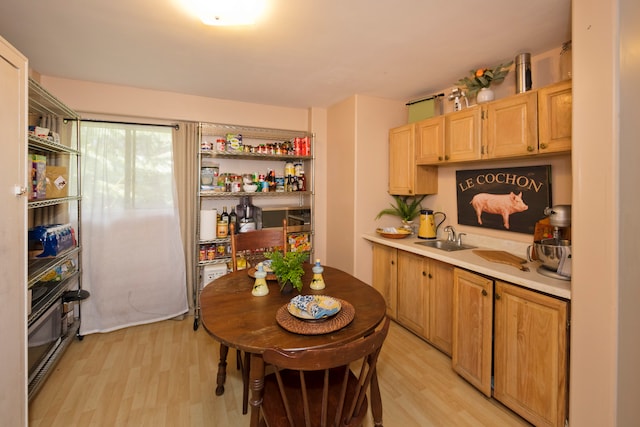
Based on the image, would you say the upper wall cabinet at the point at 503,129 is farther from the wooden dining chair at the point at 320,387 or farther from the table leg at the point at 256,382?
the table leg at the point at 256,382

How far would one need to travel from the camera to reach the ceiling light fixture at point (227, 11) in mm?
1523

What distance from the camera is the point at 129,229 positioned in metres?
2.80

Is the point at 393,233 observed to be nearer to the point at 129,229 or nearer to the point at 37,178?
the point at 129,229

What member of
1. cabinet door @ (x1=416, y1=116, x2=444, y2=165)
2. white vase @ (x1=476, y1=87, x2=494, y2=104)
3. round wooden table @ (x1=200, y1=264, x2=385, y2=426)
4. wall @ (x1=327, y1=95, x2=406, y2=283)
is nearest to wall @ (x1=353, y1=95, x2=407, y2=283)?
wall @ (x1=327, y1=95, x2=406, y2=283)

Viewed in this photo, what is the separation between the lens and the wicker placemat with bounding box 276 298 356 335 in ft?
3.86

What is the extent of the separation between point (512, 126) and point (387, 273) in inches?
65.6

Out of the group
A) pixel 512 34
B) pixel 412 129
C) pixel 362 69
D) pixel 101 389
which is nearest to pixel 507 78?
pixel 512 34

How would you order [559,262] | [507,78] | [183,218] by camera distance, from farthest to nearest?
[183,218] → [507,78] → [559,262]

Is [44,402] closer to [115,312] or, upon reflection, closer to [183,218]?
[115,312]

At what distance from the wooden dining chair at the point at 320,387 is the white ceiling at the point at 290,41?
5.58ft

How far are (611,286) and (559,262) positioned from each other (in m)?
0.39

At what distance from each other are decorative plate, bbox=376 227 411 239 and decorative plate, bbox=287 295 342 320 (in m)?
1.62

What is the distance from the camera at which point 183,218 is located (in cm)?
294

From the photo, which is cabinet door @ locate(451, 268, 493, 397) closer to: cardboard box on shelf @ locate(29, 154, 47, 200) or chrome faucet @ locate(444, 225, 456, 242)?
chrome faucet @ locate(444, 225, 456, 242)
